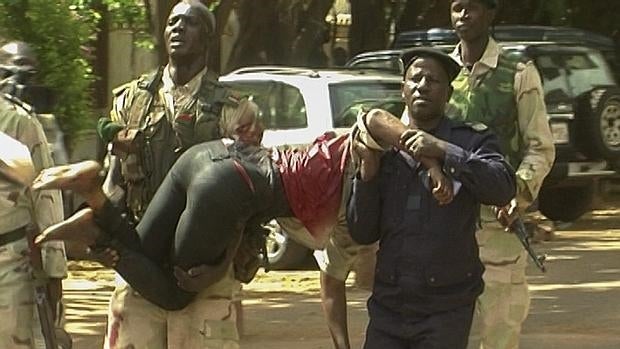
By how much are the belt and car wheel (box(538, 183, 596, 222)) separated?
10909mm

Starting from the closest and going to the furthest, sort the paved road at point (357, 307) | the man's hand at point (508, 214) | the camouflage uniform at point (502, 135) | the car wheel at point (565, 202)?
the man's hand at point (508, 214) < the camouflage uniform at point (502, 135) < the paved road at point (357, 307) < the car wheel at point (565, 202)

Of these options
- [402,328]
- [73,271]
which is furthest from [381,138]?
[73,271]

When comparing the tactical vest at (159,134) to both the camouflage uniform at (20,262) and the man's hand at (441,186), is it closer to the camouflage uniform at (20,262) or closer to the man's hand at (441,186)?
the camouflage uniform at (20,262)

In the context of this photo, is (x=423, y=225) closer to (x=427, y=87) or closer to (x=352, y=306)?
(x=427, y=87)

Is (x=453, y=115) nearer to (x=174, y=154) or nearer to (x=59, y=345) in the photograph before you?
(x=174, y=154)

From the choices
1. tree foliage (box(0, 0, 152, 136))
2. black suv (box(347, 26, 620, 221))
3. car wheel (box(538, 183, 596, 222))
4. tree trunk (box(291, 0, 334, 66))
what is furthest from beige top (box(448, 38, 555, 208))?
tree trunk (box(291, 0, 334, 66))

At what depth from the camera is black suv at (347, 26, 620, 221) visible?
14.5 meters

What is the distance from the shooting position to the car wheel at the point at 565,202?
50.9 feet

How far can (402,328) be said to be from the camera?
4754 millimetres

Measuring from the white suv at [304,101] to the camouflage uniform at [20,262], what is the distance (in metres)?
6.05

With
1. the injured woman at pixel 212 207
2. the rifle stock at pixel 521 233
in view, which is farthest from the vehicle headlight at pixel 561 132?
the injured woman at pixel 212 207

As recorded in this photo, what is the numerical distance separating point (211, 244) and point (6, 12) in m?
5.97

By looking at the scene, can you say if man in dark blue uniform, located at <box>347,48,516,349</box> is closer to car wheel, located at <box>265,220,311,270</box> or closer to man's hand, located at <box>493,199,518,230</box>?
man's hand, located at <box>493,199,518,230</box>

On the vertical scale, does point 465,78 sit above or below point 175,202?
above
